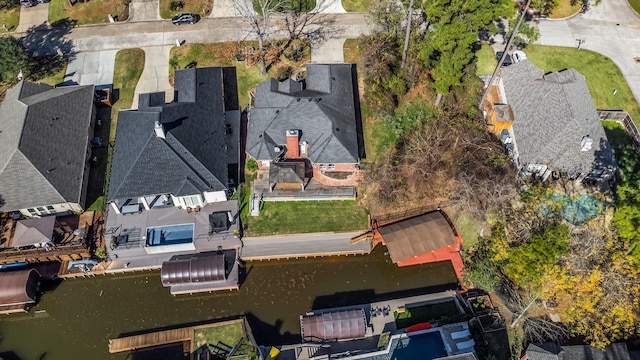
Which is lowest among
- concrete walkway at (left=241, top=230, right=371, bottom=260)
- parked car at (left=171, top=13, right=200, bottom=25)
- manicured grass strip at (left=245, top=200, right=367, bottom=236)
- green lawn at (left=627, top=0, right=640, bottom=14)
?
concrete walkway at (left=241, top=230, right=371, bottom=260)

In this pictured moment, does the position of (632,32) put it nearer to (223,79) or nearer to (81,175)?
(223,79)

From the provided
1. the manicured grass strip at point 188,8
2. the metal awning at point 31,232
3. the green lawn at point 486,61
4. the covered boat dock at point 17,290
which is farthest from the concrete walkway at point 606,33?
the covered boat dock at point 17,290

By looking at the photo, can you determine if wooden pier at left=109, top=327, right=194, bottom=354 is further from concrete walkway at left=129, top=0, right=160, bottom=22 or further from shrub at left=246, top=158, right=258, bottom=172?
concrete walkway at left=129, top=0, right=160, bottom=22

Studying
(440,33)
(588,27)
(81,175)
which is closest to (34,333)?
(81,175)

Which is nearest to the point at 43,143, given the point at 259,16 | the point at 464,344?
the point at 259,16

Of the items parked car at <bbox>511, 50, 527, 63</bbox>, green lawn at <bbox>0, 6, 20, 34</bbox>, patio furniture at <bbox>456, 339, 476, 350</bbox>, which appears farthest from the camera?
green lawn at <bbox>0, 6, 20, 34</bbox>

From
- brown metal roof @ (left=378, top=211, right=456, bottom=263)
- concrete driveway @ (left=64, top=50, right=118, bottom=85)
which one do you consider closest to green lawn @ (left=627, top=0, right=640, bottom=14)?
brown metal roof @ (left=378, top=211, right=456, bottom=263)

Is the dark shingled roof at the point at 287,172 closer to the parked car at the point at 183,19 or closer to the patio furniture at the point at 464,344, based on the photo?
the patio furniture at the point at 464,344
